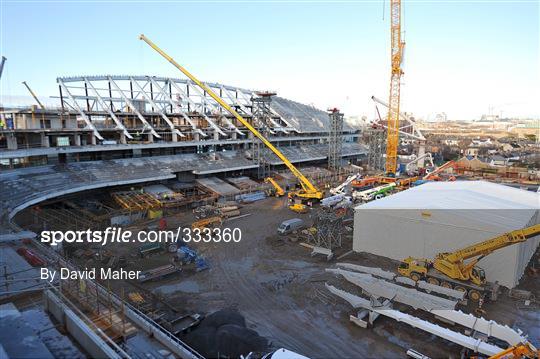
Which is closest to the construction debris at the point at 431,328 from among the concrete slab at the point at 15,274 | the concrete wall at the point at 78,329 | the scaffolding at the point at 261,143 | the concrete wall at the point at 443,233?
the concrete wall at the point at 443,233

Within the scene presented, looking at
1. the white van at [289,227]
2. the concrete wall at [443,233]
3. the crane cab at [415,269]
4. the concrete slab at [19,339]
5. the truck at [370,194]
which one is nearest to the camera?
the concrete slab at [19,339]

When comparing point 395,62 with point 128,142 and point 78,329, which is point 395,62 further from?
point 78,329

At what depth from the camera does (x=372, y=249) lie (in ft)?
72.4

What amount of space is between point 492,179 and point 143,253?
49041 millimetres

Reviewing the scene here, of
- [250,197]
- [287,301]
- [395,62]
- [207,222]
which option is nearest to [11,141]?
[207,222]

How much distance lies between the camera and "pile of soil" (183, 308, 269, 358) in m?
11.3

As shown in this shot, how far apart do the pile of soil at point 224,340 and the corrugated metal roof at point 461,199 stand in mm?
12895

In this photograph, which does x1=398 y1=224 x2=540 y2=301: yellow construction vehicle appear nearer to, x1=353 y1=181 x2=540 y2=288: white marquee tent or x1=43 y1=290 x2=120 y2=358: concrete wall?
x1=353 y1=181 x2=540 y2=288: white marquee tent

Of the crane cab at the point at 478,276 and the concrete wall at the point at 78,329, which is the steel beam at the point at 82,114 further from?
the crane cab at the point at 478,276

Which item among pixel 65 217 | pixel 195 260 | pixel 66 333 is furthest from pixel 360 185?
pixel 66 333

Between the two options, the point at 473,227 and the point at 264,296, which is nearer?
the point at 264,296

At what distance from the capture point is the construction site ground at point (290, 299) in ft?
42.7

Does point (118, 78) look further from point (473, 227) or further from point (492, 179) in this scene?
point (492, 179)

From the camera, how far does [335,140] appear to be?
52.8 metres
